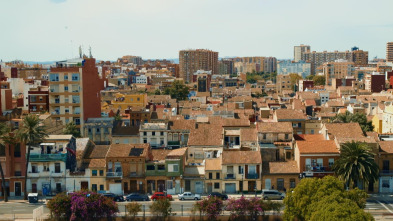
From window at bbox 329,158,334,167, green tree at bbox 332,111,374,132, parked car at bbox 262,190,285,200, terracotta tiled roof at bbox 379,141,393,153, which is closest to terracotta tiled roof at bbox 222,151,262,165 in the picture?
parked car at bbox 262,190,285,200

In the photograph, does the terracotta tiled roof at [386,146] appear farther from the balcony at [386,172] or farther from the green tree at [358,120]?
the green tree at [358,120]

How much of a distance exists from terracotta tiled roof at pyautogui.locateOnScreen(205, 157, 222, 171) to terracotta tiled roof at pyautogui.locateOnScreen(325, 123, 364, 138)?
16.7 m

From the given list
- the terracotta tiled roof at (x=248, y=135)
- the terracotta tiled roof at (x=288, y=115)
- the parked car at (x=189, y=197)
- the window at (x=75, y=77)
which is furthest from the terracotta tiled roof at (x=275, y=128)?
the window at (x=75, y=77)

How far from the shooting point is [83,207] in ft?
188

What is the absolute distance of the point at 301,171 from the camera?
6919 cm

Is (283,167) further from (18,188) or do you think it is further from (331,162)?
(18,188)

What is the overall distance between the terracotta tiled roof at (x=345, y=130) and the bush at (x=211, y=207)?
25070mm

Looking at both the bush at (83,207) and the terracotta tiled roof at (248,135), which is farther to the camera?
the terracotta tiled roof at (248,135)

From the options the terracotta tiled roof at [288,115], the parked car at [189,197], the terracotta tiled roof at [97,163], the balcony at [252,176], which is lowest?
the parked car at [189,197]

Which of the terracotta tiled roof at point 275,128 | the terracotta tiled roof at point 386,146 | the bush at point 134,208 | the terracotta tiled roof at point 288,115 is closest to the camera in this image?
the bush at point 134,208

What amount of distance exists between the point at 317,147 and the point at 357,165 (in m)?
6.15

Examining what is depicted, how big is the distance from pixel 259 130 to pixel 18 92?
350 ft

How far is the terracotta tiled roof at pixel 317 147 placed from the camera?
228 feet

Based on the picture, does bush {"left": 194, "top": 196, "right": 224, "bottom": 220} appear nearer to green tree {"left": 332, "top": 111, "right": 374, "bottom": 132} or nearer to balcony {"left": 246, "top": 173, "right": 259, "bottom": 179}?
balcony {"left": 246, "top": 173, "right": 259, "bottom": 179}
